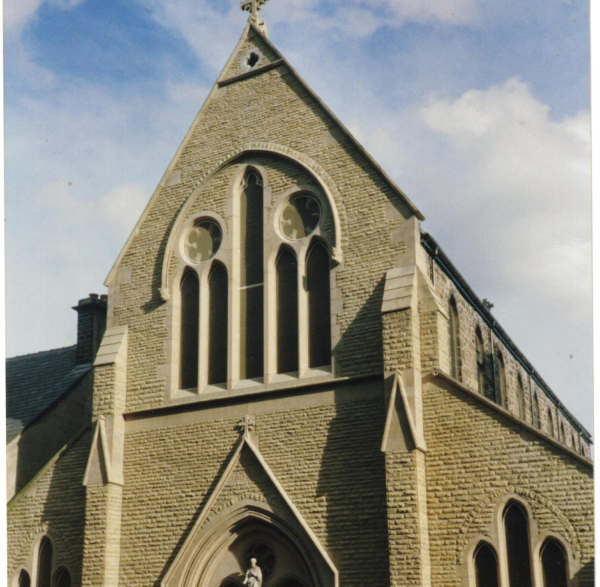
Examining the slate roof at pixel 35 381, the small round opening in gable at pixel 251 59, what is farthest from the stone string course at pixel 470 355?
the slate roof at pixel 35 381

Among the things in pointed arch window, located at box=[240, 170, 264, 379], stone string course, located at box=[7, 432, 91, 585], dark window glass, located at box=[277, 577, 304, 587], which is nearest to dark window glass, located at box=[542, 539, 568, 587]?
dark window glass, located at box=[277, 577, 304, 587]

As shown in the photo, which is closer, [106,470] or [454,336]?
[106,470]

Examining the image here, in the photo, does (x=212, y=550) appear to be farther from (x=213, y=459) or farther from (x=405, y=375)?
(x=405, y=375)

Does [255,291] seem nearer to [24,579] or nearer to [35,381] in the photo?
[24,579]

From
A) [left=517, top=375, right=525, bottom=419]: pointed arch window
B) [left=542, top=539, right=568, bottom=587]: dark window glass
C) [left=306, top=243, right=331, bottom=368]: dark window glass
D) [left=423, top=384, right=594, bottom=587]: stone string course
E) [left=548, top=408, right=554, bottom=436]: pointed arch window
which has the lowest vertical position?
[left=542, top=539, right=568, bottom=587]: dark window glass

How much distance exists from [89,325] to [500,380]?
11440 mm

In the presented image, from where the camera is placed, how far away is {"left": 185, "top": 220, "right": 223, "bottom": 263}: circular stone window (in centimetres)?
2033

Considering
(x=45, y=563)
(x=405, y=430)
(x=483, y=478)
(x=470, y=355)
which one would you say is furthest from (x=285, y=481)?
(x=470, y=355)

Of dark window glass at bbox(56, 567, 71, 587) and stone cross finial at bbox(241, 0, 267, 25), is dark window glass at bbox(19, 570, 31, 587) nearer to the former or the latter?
dark window glass at bbox(56, 567, 71, 587)

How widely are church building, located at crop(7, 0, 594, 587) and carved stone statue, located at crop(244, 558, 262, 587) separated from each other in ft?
0.19

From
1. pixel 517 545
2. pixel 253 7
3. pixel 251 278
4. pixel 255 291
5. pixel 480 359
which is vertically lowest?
pixel 517 545

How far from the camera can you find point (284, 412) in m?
18.0

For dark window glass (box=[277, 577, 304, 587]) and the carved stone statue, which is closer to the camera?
the carved stone statue

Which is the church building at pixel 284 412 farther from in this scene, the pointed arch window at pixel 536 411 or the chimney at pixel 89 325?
the pointed arch window at pixel 536 411
